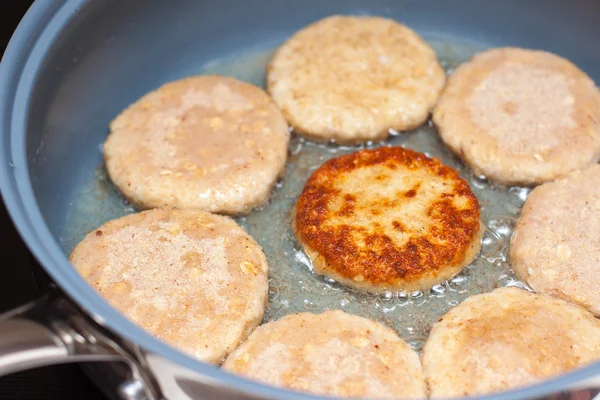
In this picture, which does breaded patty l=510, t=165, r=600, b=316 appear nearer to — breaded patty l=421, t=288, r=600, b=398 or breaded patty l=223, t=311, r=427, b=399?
breaded patty l=421, t=288, r=600, b=398

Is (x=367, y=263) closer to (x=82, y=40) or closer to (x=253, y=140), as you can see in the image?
(x=253, y=140)

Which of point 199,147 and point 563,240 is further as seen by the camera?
point 199,147

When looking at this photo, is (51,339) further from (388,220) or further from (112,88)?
(112,88)

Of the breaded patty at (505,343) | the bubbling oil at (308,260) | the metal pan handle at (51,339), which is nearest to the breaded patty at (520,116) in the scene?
the bubbling oil at (308,260)

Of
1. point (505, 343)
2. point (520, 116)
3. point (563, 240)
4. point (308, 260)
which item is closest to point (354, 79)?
point (520, 116)

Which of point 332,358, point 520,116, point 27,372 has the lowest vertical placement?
point 27,372

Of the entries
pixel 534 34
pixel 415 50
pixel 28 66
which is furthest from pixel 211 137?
pixel 534 34
